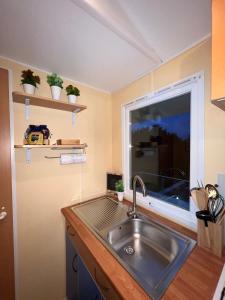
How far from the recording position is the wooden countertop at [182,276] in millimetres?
673

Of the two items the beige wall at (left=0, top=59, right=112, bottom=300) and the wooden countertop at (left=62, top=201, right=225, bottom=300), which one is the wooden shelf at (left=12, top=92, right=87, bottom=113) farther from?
the wooden countertop at (left=62, top=201, right=225, bottom=300)

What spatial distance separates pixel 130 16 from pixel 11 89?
1.11 m

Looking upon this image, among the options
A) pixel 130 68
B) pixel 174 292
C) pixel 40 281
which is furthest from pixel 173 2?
pixel 40 281

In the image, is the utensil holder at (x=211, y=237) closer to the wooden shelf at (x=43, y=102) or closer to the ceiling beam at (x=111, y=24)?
the ceiling beam at (x=111, y=24)

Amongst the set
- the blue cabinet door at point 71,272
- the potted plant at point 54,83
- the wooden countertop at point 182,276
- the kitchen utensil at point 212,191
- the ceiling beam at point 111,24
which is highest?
the ceiling beam at point 111,24

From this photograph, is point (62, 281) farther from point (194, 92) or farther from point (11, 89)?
point (194, 92)

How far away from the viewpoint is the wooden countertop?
2.21 ft

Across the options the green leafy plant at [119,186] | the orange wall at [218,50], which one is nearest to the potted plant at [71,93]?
the green leafy plant at [119,186]

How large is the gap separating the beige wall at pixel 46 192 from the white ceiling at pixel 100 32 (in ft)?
1.09

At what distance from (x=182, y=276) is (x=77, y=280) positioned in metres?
0.97

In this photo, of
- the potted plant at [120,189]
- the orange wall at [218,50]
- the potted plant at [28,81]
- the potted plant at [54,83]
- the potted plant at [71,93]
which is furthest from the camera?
the potted plant at [120,189]

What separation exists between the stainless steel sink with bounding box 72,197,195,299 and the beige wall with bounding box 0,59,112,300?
0.28 metres

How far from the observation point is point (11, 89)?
50.2 inches

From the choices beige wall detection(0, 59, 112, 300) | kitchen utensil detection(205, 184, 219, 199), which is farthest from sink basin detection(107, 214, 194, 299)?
beige wall detection(0, 59, 112, 300)
